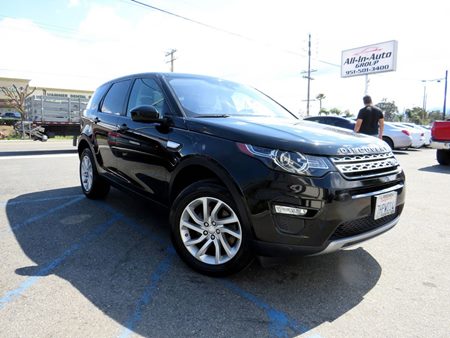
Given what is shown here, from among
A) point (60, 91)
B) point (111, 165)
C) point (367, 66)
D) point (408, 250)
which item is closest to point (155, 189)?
point (111, 165)

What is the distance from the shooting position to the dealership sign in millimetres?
26859

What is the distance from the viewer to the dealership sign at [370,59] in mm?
26859

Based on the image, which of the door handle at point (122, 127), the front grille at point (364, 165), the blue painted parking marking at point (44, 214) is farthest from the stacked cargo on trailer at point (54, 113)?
the front grille at point (364, 165)

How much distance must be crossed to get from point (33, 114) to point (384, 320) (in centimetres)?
2151

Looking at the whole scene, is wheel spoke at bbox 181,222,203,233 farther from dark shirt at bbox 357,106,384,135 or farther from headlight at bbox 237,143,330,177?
dark shirt at bbox 357,106,384,135

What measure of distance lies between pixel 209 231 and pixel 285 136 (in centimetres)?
97

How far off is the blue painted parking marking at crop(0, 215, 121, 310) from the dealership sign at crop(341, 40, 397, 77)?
91.6 feet

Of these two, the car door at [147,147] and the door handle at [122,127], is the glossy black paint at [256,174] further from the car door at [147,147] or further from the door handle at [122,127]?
the door handle at [122,127]

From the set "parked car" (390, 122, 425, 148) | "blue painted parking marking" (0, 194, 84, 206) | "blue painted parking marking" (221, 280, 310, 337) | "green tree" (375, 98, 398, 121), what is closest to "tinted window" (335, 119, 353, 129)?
"parked car" (390, 122, 425, 148)

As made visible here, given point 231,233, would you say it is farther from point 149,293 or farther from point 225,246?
point 149,293

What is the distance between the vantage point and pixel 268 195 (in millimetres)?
2424

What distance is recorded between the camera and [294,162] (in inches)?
95.7

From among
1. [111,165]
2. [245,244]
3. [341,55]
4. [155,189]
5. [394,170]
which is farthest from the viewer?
[341,55]

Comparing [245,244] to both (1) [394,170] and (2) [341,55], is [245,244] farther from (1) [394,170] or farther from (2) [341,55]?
(2) [341,55]
